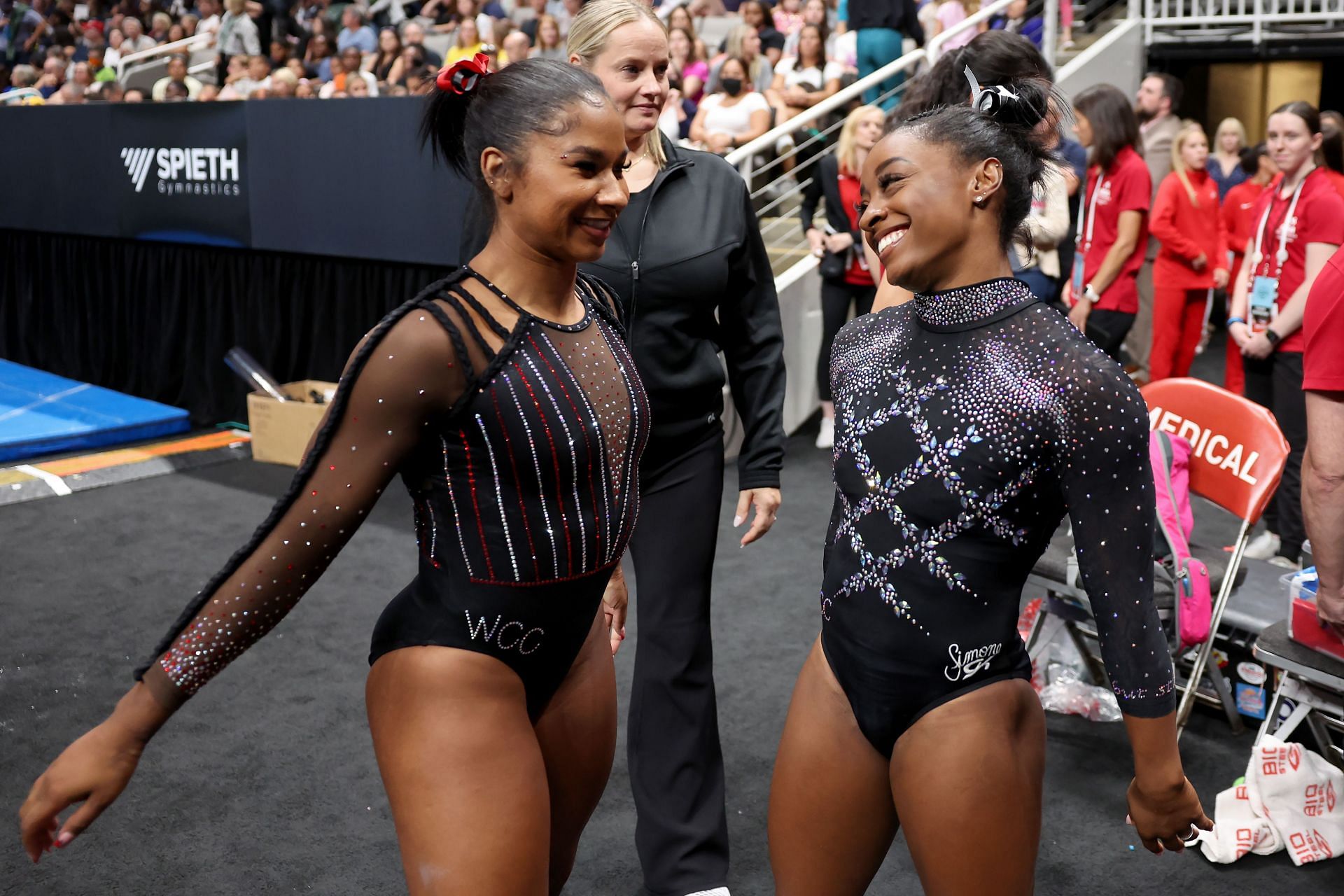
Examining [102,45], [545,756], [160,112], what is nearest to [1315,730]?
[545,756]

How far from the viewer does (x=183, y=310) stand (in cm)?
763

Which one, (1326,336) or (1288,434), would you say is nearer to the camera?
(1326,336)

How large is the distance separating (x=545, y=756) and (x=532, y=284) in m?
0.64

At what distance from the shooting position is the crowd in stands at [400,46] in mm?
7957

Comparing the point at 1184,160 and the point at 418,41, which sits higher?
the point at 418,41

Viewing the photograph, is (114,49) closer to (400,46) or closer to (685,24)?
(400,46)

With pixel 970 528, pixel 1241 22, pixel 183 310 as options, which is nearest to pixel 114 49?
pixel 183 310

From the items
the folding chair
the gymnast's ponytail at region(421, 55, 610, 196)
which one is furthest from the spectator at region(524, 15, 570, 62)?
the gymnast's ponytail at region(421, 55, 610, 196)

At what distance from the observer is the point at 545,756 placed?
1.71 meters

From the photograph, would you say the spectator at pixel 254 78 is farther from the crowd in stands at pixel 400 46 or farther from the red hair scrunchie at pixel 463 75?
the red hair scrunchie at pixel 463 75

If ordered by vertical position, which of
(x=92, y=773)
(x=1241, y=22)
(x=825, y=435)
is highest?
(x=92, y=773)

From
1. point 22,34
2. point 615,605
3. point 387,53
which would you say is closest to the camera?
point 615,605

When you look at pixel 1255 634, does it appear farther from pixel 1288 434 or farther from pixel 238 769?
pixel 238 769

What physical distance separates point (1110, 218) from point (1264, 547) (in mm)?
1677
